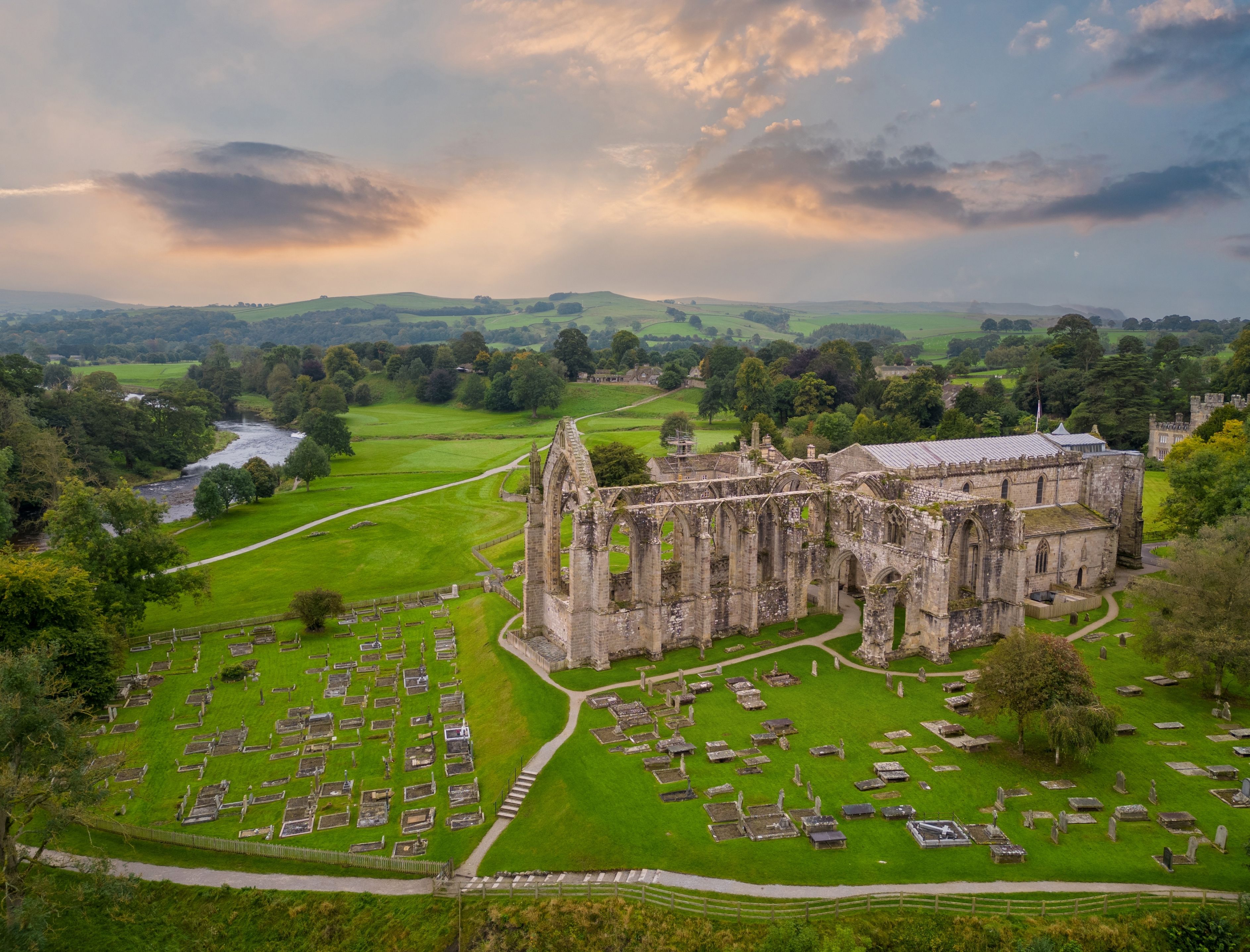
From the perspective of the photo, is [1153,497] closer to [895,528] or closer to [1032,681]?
[895,528]

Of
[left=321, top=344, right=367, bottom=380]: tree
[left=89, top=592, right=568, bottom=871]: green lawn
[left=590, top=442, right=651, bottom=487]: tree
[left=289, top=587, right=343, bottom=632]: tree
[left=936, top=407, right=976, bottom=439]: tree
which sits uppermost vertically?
[left=321, top=344, right=367, bottom=380]: tree

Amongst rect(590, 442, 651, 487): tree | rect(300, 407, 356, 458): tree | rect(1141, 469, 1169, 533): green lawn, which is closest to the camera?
rect(1141, 469, 1169, 533): green lawn

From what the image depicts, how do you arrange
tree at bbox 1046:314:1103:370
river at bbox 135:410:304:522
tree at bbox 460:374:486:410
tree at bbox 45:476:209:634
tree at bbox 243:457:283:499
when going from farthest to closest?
tree at bbox 460:374:486:410, tree at bbox 1046:314:1103:370, river at bbox 135:410:304:522, tree at bbox 243:457:283:499, tree at bbox 45:476:209:634

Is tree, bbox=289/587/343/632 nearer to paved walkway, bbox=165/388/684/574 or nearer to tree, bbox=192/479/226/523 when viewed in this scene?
paved walkway, bbox=165/388/684/574

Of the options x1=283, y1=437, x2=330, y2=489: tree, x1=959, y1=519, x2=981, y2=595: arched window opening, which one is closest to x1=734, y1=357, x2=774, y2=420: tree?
x1=283, y1=437, x2=330, y2=489: tree

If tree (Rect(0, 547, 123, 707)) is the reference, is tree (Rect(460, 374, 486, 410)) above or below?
above

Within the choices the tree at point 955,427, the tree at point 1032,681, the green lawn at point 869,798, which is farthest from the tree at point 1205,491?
the tree at point 955,427

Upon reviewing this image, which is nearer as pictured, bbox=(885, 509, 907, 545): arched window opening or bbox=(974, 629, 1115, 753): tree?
bbox=(974, 629, 1115, 753): tree
